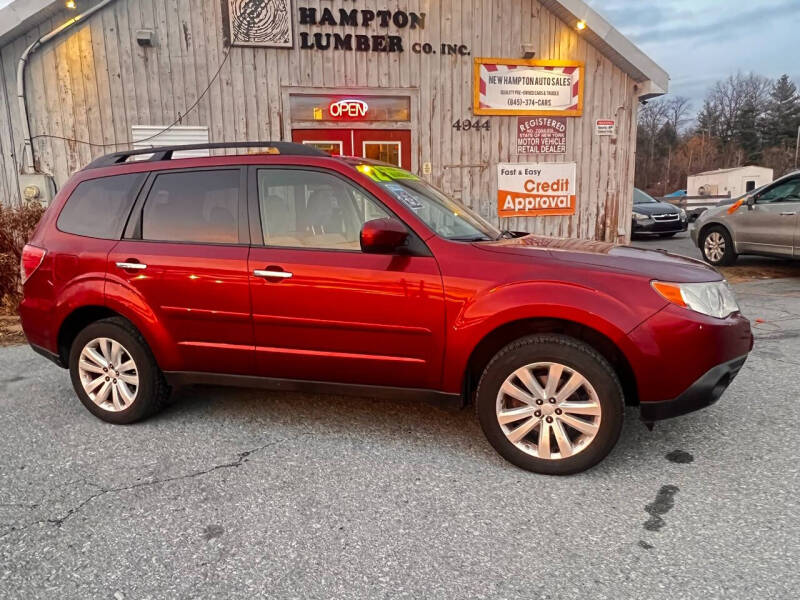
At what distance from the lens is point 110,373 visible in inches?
144

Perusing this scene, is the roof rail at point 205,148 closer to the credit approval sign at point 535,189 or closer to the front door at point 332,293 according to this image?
the front door at point 332,293

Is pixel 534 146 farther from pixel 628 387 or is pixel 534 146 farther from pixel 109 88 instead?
pixel 628 387

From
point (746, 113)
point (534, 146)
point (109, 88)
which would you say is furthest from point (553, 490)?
point (746, 113)

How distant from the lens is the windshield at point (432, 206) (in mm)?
3268

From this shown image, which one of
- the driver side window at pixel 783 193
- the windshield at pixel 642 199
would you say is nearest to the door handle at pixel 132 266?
the driver side window at pixel 783 193

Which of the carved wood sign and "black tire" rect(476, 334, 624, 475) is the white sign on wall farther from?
"black tire" rect(476, 334, 624, 475)

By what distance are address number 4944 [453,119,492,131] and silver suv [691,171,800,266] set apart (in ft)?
14.1

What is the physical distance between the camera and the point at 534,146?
9562 millimetres

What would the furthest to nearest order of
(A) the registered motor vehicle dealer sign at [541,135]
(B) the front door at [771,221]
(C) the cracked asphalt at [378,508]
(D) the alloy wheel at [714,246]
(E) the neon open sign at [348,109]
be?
(D) the alloy wheel at [714,246]
(A) the registered motor vehicle dealer sign at [541,135]
(E) the neon open sign at [348,109]
(B) the front door at [771,221]
(C) the cracked asphalt at [378,508]

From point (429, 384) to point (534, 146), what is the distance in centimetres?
746

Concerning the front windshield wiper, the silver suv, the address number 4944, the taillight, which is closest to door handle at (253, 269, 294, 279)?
the front windshield wiper

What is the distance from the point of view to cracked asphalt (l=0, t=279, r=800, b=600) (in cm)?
215

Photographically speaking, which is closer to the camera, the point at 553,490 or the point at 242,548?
the point at 242,548

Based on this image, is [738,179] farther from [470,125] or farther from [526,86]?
[470,125]
